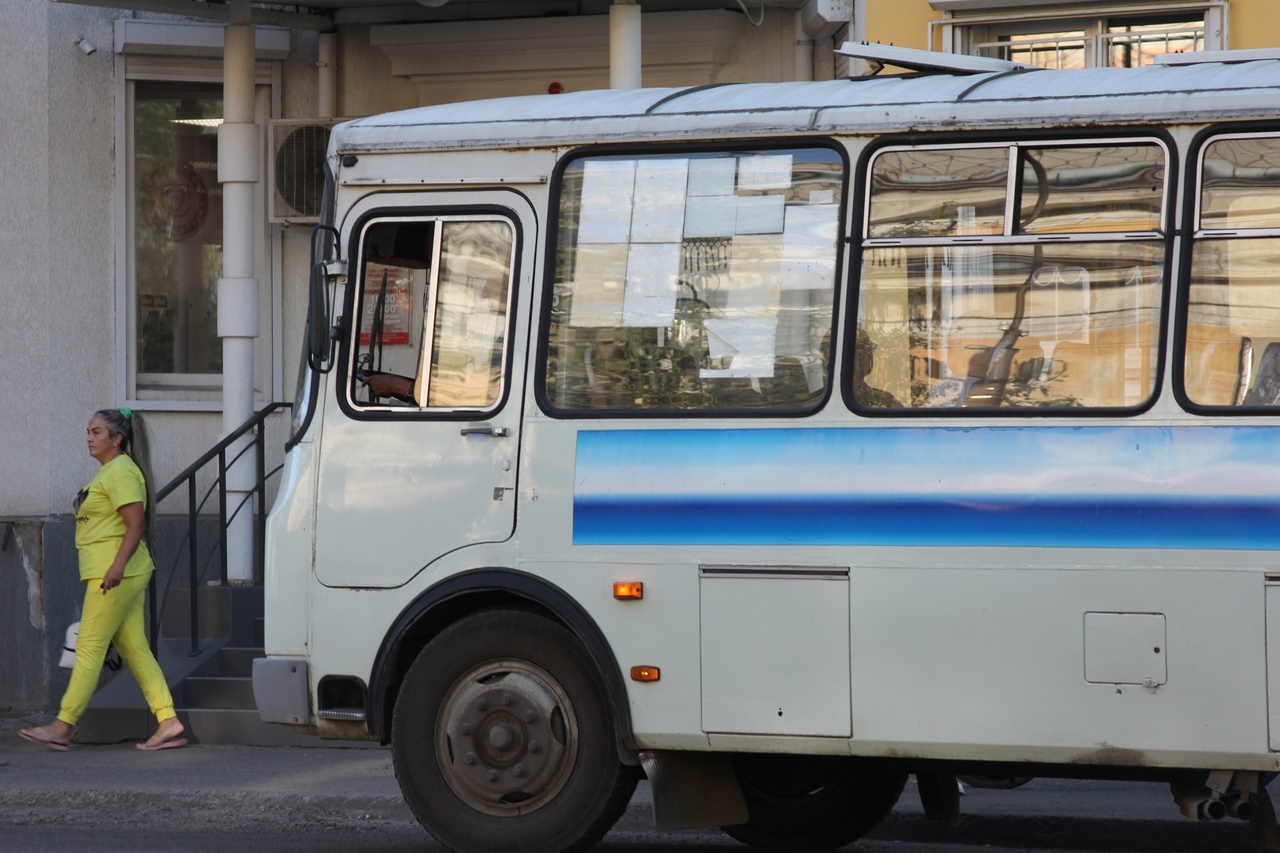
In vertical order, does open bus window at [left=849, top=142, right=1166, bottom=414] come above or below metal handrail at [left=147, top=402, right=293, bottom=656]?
above

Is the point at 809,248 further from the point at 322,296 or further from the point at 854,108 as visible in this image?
the point at 322,296

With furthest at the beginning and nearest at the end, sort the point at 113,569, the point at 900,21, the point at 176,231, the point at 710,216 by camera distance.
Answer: the point at 176,231 → the point at 900,21 → the point at 113,569 → the point at 710,216

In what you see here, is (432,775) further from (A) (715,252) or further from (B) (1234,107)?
(B) (1234,107)

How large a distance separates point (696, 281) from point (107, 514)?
4.50 metres

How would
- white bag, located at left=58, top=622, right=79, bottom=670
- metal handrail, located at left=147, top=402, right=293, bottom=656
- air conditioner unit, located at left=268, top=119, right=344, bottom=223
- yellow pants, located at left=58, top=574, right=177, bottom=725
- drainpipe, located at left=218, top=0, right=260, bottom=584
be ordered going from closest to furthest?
yellow pants, located at left=58, top=574, right=177, bottom=725, white bag, located at left=58, top=622, right=79, bottom=670, metal handrail, located at left=147, top=402, right=293, bottom=656, drainpipe, located at left=218, top=0, right=260, bottom=584, air conditioner unit, located at left=268, top=119, right=344, bottom=223

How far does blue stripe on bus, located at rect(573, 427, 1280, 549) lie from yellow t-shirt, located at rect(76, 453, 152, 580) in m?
3.98

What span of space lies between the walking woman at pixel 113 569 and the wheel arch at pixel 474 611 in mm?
3251

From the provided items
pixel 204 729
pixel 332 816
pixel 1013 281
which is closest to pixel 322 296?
pixel 1013 281

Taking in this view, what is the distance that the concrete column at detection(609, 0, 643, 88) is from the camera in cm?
1022

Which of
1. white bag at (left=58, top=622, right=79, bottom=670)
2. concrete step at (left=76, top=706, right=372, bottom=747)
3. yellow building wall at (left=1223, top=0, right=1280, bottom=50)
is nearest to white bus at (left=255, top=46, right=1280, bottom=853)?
white bag at (left=58, top=622, right=79, bottom=670)

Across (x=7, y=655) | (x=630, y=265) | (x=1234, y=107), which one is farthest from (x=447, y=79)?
(x=1234, y=107)

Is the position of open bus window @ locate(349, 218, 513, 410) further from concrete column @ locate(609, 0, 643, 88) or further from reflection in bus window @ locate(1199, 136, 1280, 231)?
concrete column @ locate(609, 0, 643, 88)

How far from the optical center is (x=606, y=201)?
6133 mm

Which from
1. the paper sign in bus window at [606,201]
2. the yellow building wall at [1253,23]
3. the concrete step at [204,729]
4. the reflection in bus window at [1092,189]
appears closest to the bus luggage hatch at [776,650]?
the paper sign in bus window at [606,201]
